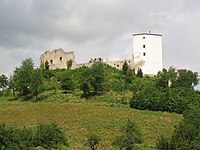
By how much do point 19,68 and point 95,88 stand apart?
57.9 feet

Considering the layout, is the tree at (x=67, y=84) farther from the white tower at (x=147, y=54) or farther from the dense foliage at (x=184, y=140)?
the dense foliage at (x=184, y=140)

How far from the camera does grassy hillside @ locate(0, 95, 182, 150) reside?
6513cm

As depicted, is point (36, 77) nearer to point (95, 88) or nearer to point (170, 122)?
point (95, 88)

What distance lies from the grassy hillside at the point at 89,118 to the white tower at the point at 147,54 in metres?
24.5

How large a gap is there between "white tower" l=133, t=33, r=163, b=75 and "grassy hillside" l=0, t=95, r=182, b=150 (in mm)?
24533

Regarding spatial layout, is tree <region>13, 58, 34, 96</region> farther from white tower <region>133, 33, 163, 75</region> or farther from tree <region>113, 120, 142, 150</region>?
tree <region>113, 120, 142, 150</region>

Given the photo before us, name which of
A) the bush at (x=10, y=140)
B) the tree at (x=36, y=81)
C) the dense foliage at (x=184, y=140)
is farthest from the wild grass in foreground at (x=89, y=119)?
the bush at (x=10, y=140)

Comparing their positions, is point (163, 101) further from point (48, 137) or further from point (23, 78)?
point (48, 137)

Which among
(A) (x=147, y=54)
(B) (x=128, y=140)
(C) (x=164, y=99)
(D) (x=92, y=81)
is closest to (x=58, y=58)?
(A) (x=147, y=54)

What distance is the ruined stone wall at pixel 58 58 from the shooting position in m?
114

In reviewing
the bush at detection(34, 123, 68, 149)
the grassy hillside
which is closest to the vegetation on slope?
the grassy hillside

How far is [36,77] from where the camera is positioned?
96.6 metres

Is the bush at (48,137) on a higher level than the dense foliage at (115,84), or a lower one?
lower

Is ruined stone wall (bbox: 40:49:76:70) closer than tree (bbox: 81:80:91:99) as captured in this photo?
No
